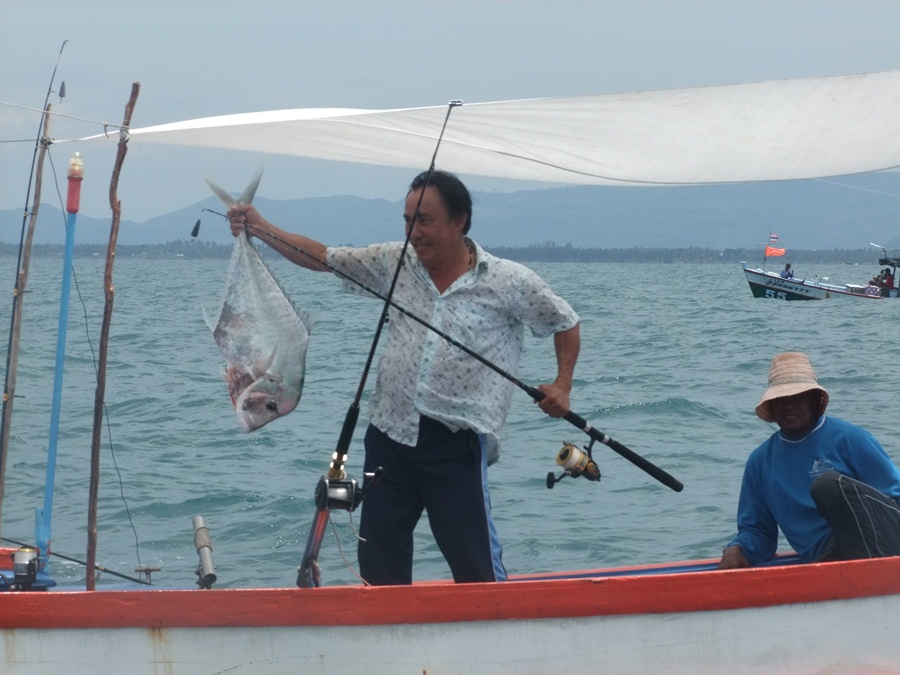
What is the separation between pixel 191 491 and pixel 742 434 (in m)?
5.76

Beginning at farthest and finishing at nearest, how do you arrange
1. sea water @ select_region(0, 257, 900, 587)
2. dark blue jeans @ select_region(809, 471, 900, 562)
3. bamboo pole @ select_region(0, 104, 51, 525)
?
sea water @ select_region(0, 257, 900, 587), bamboo pole @ select_region(0, 104, 51, 525), dark blue jeans @ select_region(809, 471, 900, 562)

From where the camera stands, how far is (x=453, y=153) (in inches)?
154

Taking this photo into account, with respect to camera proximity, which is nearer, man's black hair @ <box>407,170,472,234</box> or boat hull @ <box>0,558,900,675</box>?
boat hull @ <box>0,558,900,675</box>

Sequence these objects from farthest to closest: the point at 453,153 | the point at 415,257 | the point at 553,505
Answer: the point at 553,505 < the point at 453,153 < the point at 415,257

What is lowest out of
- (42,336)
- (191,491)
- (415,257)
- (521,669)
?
(42,336)

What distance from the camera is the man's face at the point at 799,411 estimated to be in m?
3.78

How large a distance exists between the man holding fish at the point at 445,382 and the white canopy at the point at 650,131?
262mm

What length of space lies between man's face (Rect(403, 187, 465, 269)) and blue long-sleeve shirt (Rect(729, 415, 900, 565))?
1.34 metres

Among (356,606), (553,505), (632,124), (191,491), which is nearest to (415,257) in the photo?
(632,124)

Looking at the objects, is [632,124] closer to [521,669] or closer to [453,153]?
[453,153]

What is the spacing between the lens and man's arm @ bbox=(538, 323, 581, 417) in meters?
3.40

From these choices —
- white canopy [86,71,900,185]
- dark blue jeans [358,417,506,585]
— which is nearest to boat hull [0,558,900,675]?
dark blue jeans [358,417,506,585]

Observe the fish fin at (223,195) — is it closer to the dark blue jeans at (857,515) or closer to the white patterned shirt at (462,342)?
the white patterned shirt at (462,342)

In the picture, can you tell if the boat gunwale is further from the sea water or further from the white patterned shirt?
the white patterned shirt
